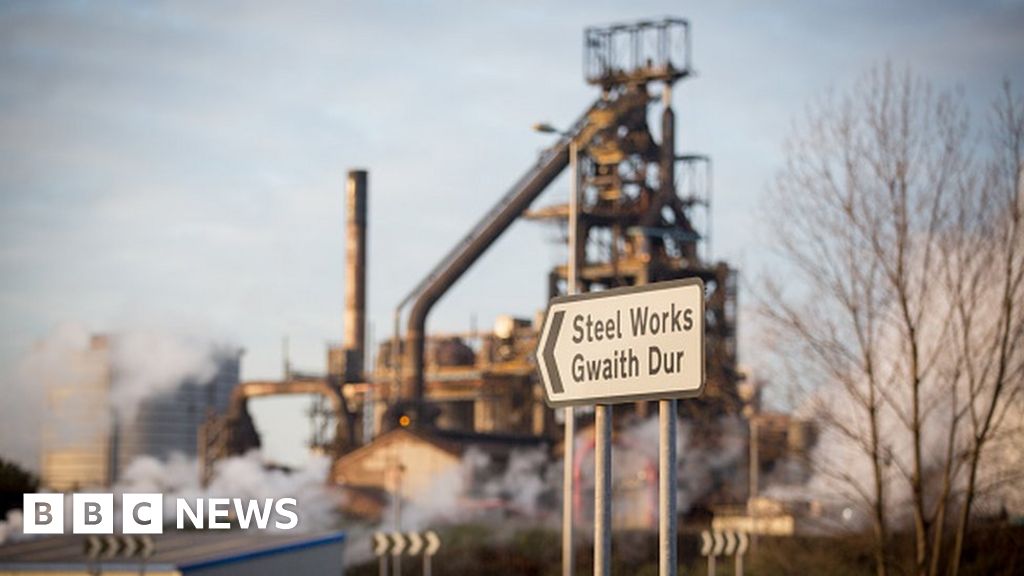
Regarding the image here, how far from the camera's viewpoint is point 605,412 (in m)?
12.5

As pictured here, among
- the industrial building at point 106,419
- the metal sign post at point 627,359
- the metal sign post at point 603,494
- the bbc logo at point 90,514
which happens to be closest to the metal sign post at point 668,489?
the metal sign post at point 627,359

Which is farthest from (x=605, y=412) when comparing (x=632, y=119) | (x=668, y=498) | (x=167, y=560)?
(x=632, y=119)

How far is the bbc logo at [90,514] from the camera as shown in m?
52.6

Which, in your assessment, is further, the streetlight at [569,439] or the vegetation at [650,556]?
the vegetation at [650,556]

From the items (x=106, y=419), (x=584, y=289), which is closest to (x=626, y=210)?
(x=584, y=289)

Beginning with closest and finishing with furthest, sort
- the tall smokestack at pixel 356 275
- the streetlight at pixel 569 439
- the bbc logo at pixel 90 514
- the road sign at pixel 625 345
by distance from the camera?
the road sign at pixel 625 345 < the streetlight at pixel 569 439 < the bbc logo at pixel 90 514 < the tall smokestack at pixel 356 275

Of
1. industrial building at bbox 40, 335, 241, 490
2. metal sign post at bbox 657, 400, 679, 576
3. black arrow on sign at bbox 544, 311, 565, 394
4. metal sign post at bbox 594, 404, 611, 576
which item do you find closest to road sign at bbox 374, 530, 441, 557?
industrial building at bbox 40, 335, 241, 490

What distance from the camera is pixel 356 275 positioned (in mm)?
82188

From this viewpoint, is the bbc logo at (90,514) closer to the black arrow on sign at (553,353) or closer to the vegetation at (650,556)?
the vegetation at (650,556)

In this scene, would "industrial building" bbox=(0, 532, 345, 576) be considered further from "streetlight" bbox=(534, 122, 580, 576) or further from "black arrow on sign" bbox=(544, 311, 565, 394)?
"black arrow on sign" bbox=(544, 311, 565, 394)

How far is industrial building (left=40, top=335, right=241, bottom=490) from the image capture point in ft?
273

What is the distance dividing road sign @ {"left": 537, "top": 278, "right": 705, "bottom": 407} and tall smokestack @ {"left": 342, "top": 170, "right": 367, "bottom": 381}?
7005cm

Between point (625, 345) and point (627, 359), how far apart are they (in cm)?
10

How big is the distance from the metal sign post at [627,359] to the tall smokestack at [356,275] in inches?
2755
